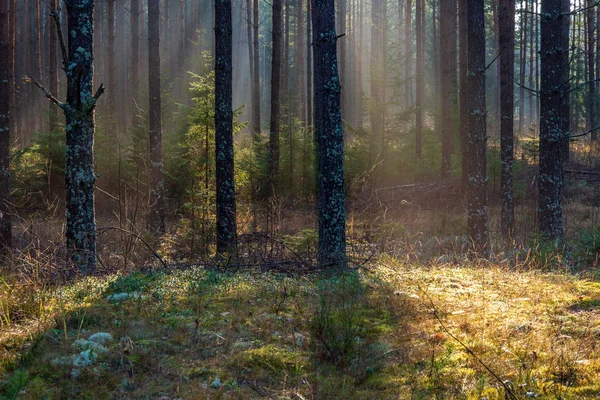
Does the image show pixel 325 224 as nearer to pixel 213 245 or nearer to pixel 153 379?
pixel 213 245

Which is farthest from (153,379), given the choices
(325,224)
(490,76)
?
(490,76)

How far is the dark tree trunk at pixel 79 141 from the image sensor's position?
6605 mm

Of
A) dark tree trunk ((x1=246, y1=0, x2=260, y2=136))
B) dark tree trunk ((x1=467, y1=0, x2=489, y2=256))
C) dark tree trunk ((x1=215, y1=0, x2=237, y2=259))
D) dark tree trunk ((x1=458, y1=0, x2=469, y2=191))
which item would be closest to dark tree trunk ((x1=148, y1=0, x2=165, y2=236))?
dark tree trunk ((x1=215, y1=0, x2=237, y2=259))

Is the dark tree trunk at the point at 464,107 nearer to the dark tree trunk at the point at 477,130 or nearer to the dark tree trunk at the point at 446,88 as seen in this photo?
the dark tree trunk at the point at 446,88

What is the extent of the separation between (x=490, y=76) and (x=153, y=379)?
174 feet

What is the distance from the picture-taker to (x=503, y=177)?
12266 mm

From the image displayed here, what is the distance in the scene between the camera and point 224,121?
10.0 meters

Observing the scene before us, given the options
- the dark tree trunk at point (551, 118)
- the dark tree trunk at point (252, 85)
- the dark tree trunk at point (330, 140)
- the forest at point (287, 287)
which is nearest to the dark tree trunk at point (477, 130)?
the forest at point (287, 287)

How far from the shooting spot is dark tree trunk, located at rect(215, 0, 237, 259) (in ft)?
32.9

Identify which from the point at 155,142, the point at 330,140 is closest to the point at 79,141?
A: the point at 330,140

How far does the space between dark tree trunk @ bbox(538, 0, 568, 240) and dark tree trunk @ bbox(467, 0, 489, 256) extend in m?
1.11

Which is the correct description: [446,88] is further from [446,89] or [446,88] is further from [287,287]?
[287,287]

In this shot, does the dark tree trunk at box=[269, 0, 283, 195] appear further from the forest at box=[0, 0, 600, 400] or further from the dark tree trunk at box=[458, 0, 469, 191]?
the dark tree trunk at box=[458, 0, 469, 191]

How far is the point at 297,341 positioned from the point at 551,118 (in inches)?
312
